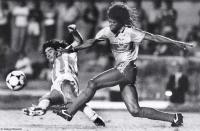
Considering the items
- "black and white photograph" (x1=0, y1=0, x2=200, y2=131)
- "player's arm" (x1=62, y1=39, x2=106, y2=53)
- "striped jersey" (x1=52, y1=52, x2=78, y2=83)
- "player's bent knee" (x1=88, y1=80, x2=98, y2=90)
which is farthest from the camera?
"striped jersey" (x1=52, y1=52, x2=78, y2=83)

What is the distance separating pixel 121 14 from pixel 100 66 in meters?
7.03

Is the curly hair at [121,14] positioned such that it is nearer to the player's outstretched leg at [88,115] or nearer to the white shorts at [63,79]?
the white shorts at [63,79]

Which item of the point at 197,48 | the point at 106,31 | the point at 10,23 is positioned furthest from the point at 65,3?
the point at 106,31

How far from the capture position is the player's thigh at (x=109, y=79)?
1127cm

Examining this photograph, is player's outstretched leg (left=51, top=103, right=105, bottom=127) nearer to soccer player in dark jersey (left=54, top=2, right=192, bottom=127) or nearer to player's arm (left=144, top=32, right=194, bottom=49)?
soccer player in dark jersey (left=54, top=2, right=192, bottom=127)

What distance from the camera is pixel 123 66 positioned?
11484mm

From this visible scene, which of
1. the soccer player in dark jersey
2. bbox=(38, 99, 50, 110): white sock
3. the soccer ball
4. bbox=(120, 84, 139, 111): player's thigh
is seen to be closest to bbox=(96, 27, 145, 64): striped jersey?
the soccer player in dark jersey

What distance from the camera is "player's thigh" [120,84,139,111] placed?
11211 millimetres

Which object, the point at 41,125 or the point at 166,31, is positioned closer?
the point at 41,125

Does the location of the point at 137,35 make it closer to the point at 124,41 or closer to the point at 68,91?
the point at 124,41

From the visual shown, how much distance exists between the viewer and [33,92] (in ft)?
55.8

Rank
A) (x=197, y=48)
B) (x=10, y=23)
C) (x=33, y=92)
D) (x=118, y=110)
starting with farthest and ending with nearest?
1. (x=10, y=23)
2. (x=197, y=48)
3. (x=33, y=92)
4. (x=118, y=110)

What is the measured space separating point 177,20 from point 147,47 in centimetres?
187

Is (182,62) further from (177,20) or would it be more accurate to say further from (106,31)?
(106,31)
